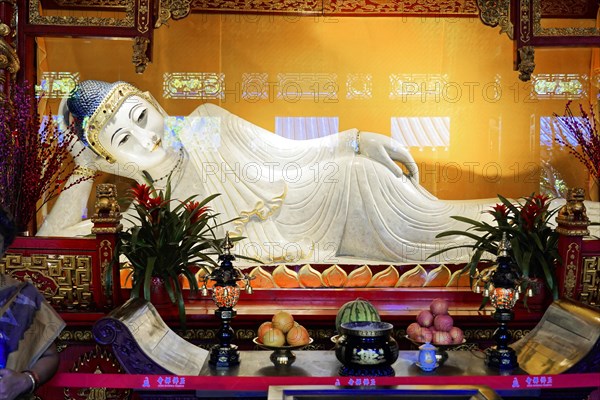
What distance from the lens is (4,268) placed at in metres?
3.17

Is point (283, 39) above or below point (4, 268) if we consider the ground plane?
above

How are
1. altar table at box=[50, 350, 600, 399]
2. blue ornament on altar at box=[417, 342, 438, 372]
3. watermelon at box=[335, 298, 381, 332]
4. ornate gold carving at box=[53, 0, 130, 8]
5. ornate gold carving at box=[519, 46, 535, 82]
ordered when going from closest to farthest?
altar table at box=[50, 350, 600, 399] → blue ornament on altar at box=[417, 342, 438, 372] → watermelon at box=[335, 298, 381, 332] → ornate gold carving at box=[519, 46, 535, 82] → ornate gold carving at box=[53, 0, 130, 8]

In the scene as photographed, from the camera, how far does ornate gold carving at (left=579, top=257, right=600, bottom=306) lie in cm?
321

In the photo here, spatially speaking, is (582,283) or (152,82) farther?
(152,82)

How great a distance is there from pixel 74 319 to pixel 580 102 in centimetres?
309

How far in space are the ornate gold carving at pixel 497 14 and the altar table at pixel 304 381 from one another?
84.0 inches

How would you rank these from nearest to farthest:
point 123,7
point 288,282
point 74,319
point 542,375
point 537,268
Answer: point 542,375
point 74,319
point 537,268
point 288,282
point 123,7

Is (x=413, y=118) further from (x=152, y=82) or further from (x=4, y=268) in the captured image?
(x=4, y=268)

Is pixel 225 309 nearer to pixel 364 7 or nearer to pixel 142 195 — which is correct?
pixel 142 195

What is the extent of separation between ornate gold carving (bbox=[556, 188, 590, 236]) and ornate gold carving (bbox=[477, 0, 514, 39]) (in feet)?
4.00

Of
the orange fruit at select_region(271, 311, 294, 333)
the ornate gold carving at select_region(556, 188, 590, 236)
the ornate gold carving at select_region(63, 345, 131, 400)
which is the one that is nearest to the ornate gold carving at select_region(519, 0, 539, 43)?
the ornate gold carving at select_region(556, 188, 590, 236)

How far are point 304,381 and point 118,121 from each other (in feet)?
8.12

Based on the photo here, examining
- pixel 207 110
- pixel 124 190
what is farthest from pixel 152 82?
pixel 124 190

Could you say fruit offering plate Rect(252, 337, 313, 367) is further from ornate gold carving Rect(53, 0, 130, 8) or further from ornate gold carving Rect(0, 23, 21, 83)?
ornate gold carving Rect(53, 0, 130, 8)
